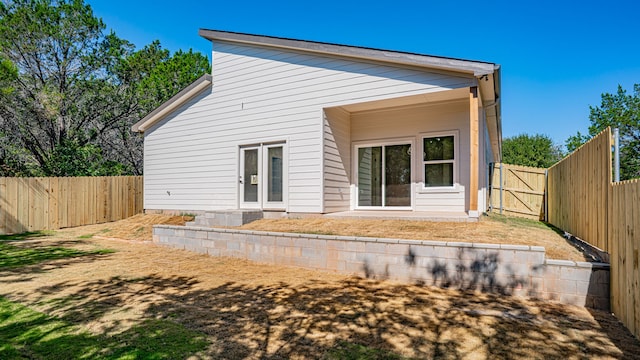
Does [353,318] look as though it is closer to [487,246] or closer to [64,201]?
[487,246]

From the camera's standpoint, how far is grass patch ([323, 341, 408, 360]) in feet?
9.38

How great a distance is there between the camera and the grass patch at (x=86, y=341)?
2.90 meters

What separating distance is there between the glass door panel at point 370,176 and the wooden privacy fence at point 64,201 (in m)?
8.72

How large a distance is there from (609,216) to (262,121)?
8062 millimetres

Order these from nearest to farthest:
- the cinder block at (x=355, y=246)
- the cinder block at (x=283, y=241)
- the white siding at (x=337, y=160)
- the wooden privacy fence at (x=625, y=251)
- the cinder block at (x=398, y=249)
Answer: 1. the wooden privacy fence at (x=625, y=251)
2. the cinder block at (x=398, y=249)
3. the cinder block at (x=355, y=246)
4. the cinder block at (x=283, y=241)
5. the white siding at (x=337, y=160)

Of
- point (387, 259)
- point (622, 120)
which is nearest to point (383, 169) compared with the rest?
point (387, 259)

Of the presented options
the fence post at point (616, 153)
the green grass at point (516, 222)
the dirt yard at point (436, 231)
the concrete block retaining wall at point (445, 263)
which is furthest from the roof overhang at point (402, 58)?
the concrete block retaining wall at point (445, 263)

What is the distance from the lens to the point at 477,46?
17000 millimetres

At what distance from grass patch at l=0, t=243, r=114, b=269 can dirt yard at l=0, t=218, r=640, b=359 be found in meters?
0.53

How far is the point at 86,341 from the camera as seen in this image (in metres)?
3.15

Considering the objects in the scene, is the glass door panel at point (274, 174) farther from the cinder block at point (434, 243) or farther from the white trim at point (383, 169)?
the cinder block at point (434, 243)

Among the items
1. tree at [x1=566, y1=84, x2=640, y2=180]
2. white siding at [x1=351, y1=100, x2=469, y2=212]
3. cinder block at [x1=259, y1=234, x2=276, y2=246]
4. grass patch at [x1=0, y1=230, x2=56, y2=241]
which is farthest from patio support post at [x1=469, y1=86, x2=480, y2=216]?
tree at [x1=566, y1=84, x2=640, y2=180]

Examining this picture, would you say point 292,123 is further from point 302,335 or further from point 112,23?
point 112,23

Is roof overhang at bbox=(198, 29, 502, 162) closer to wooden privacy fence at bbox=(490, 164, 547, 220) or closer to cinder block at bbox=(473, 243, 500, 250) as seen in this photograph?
wooden privacy fence at bbox=(490, 164, 547, 220)
